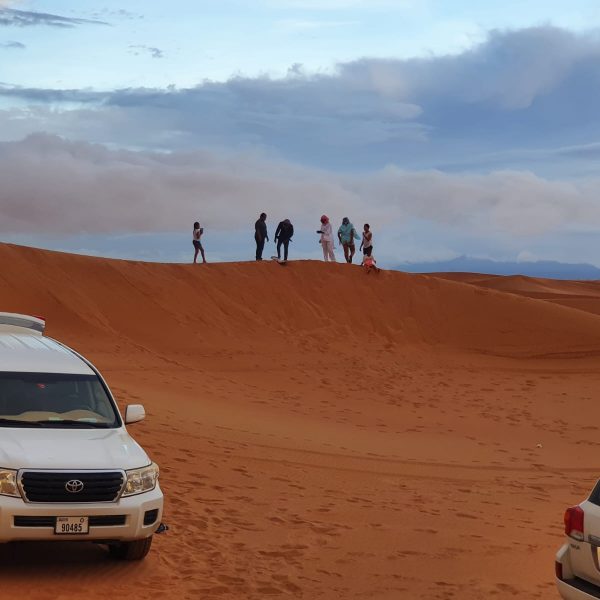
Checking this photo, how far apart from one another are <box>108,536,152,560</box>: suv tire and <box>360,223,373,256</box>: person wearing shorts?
2398cm

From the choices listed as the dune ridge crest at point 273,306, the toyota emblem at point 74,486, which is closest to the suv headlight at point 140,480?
the toyota emblem at point 74,486

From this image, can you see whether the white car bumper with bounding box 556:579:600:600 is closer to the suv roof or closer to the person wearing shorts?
the suv roof

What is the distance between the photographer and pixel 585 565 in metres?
6.32

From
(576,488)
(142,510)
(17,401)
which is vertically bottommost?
(576,488)

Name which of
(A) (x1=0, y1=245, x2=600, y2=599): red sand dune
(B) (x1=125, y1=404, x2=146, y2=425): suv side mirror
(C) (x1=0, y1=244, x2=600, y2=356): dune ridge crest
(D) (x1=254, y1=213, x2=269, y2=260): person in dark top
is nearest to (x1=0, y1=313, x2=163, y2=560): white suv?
(B) (x1=125, y1=404, x2=146, y2=425): suv side mirror

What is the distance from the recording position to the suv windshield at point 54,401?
8.59m

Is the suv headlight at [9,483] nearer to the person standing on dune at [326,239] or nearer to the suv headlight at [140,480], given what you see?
the suv headlight at [140,480]

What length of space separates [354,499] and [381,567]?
327cm

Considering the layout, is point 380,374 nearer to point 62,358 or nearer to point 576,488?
point 576,488

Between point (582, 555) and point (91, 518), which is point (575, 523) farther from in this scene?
point (91, 518)

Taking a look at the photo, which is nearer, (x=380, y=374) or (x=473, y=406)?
(x=473, y=406)

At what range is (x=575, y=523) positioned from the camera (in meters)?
6.41

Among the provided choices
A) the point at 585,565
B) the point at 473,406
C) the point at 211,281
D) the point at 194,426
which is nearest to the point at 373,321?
the point at 211,281

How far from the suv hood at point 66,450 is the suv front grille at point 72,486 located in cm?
7
